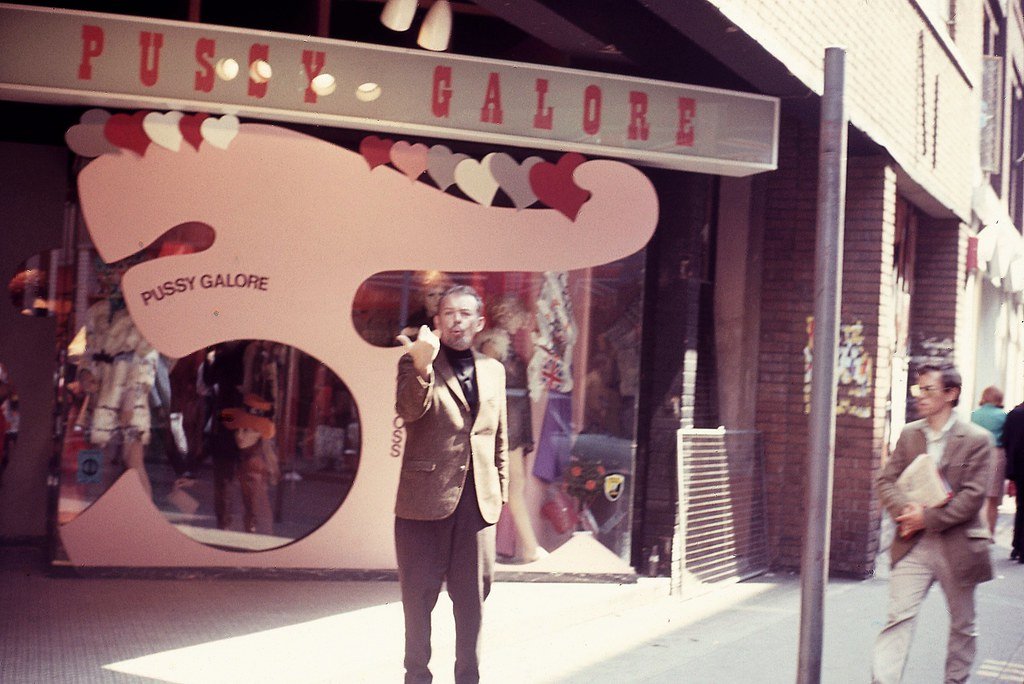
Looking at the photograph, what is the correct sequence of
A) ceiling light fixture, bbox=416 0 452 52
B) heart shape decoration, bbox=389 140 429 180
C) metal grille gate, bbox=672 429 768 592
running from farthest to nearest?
metal grille gate, bbox=672 429 768 592 < heart shape decoration, bbox=389 140 429 180 < ceiling light fixture, bbox=416 0 452 52

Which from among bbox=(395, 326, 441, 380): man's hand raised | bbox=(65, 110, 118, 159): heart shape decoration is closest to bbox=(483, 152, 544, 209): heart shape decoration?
bbox=(65, 110, 118, 159): heart shape decoration

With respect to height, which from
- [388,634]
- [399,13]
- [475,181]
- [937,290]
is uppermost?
[399,13]

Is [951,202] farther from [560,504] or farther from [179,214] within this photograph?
[179,214]

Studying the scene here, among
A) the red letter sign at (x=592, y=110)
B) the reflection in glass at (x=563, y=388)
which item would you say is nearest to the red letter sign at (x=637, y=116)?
the red letter sign at (x=592, y=110)

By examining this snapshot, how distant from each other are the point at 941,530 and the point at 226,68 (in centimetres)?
472

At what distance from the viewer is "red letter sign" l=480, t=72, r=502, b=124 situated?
809 centimetres

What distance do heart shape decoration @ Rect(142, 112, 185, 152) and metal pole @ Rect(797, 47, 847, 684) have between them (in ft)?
16.5

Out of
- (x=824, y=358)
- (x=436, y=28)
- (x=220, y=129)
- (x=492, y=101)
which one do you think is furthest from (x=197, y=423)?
(x=824, y=358)

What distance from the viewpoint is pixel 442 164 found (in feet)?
28.8

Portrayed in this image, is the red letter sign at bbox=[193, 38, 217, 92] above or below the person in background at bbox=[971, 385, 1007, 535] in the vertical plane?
above

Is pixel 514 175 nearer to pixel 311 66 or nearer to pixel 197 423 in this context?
pixel 311 66

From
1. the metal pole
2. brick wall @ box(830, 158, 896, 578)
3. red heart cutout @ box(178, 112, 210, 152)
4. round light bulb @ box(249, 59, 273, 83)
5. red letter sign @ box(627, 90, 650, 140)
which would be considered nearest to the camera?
the metal pole

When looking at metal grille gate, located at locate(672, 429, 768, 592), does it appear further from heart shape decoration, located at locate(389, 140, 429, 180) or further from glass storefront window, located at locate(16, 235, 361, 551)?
heart shape decoration, located at locate(389, 140, 429, 180)

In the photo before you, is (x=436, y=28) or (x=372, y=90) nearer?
(x=372, y=90)
